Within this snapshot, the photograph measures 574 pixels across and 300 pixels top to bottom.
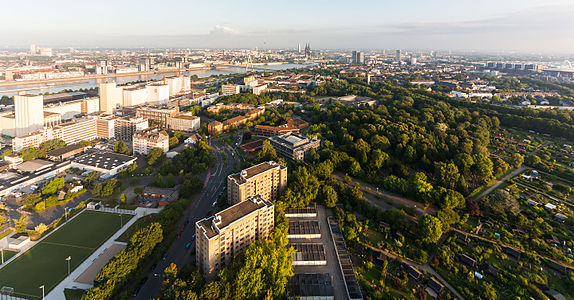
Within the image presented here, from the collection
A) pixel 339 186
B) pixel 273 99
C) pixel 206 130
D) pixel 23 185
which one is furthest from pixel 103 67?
pixel 339 186

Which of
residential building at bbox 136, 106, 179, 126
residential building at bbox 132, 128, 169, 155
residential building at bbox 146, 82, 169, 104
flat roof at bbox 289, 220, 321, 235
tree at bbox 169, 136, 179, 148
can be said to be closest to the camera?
flat roof at bbox 289, 220, 321, 235

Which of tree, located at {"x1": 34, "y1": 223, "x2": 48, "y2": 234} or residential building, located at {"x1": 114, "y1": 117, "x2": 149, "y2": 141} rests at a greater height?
residential building, located at {"x1": 114, "y1": 117, "x2": 149, "y2": 141}

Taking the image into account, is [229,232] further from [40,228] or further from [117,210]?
[40,228]

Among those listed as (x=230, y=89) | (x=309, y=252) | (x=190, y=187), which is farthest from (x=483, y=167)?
(x=230, y=89)

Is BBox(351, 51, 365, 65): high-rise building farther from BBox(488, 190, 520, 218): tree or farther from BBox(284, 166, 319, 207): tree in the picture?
BBox(284, 166, 319, 207): tree

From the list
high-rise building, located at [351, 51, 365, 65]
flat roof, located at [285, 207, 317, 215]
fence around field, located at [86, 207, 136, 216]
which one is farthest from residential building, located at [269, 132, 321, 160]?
high-rise building, located at [351, 51, 365, 65]

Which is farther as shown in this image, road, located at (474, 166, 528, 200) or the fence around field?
road, located at (474, 166, 528, 200)
